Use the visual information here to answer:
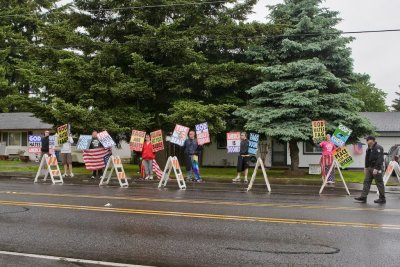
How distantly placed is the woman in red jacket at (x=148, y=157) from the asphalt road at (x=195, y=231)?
589cm

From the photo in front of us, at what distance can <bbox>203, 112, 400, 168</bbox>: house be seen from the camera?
28.4 meters

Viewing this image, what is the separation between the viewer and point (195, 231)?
8.55 m

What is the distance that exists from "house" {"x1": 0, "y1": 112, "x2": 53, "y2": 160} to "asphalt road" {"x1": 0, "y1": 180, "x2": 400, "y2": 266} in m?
26.8

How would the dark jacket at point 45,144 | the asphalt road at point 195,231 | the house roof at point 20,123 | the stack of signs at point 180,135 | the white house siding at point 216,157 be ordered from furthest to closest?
the house roof at point 20,123, the white house siding at point 216,157, the dark jacket at point 45,144, the stack of signs at point 180,135, the asphalt road at point 195,231

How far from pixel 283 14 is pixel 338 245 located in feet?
59.3

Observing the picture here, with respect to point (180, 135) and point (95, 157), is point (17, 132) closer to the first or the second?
point (95, 157)

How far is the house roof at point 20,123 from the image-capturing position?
128ft

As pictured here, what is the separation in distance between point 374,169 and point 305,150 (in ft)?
52.9

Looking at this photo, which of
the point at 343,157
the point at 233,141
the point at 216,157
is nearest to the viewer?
the point at 343,157

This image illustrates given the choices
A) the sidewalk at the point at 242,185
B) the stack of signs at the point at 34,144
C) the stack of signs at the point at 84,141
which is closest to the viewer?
the sidewalk at the point at 242,185

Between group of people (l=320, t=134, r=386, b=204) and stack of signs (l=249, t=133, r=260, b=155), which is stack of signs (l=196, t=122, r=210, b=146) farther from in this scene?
group of people (l=320, t=134, r=386, b=204)

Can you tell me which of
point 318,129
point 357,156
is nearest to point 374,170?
point 318,129

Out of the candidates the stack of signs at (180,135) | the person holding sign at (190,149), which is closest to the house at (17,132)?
the stack of signs at (180,135)

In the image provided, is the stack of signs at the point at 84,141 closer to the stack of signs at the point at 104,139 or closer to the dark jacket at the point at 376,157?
the stack of signs at the point at 104,139
